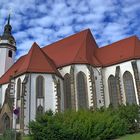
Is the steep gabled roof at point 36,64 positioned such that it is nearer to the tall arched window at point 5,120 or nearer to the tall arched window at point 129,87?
the tall arched window at point 5,120

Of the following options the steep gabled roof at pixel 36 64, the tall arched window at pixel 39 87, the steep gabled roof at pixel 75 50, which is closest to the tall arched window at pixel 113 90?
the steep gabled roof at pixel 75 50

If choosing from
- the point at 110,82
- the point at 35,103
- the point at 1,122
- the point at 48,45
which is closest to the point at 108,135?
the point at 35,103

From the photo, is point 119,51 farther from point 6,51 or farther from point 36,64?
point 6,51

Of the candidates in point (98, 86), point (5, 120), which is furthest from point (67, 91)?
point (5, 120)

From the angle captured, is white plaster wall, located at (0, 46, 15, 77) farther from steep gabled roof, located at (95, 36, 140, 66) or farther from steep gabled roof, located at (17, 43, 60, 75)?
steep gabled roof, located at (95, 36, 140, 66)

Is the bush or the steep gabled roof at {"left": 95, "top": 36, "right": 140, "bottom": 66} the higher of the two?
the steep gabled roof at {"left": 95, "top": 36, "right": 140, "bottom": 66}

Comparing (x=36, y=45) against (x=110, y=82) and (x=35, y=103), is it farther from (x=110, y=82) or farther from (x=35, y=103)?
(x=110, y=82)

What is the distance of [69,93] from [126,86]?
722 centimetres

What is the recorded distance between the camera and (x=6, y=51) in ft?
136

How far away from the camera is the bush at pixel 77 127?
14.8 metres

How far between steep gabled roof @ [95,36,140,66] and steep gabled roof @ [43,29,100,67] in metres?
1.20

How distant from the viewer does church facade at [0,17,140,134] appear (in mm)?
A: 28000

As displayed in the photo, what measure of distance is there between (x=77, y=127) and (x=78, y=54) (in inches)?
707

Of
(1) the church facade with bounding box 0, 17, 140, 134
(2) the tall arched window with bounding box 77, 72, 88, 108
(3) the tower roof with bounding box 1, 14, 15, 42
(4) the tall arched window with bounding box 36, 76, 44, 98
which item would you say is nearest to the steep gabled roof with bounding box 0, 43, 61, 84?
(1) the church facade with bounding box 0, 17, 140, 134
